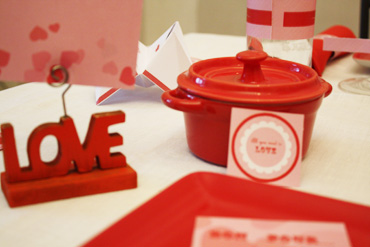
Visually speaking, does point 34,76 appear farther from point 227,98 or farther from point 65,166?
point 227,98

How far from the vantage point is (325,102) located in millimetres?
1003

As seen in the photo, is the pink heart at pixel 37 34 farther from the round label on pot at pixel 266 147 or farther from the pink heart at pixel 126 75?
the round label on pot at pixel 266 147

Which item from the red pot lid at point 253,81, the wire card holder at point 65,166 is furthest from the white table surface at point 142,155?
the red pot lid at point 253,81

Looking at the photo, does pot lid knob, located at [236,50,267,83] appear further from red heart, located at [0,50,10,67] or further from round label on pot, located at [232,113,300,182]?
red heart, located at [0,50,10,67]

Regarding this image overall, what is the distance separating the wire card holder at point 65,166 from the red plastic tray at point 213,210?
94 mm

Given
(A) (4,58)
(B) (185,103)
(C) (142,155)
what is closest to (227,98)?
(B) (185,103)

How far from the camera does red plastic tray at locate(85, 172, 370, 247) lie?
0.47 meters

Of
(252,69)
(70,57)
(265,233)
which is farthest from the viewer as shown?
(252,69)

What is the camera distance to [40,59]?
0.57 metres

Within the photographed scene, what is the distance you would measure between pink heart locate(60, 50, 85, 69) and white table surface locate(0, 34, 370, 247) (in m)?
0.17

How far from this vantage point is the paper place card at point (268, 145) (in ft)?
2.00

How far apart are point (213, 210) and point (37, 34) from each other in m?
0.30

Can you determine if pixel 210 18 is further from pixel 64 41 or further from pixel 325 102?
pixel 64 41

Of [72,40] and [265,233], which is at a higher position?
[72,40]
